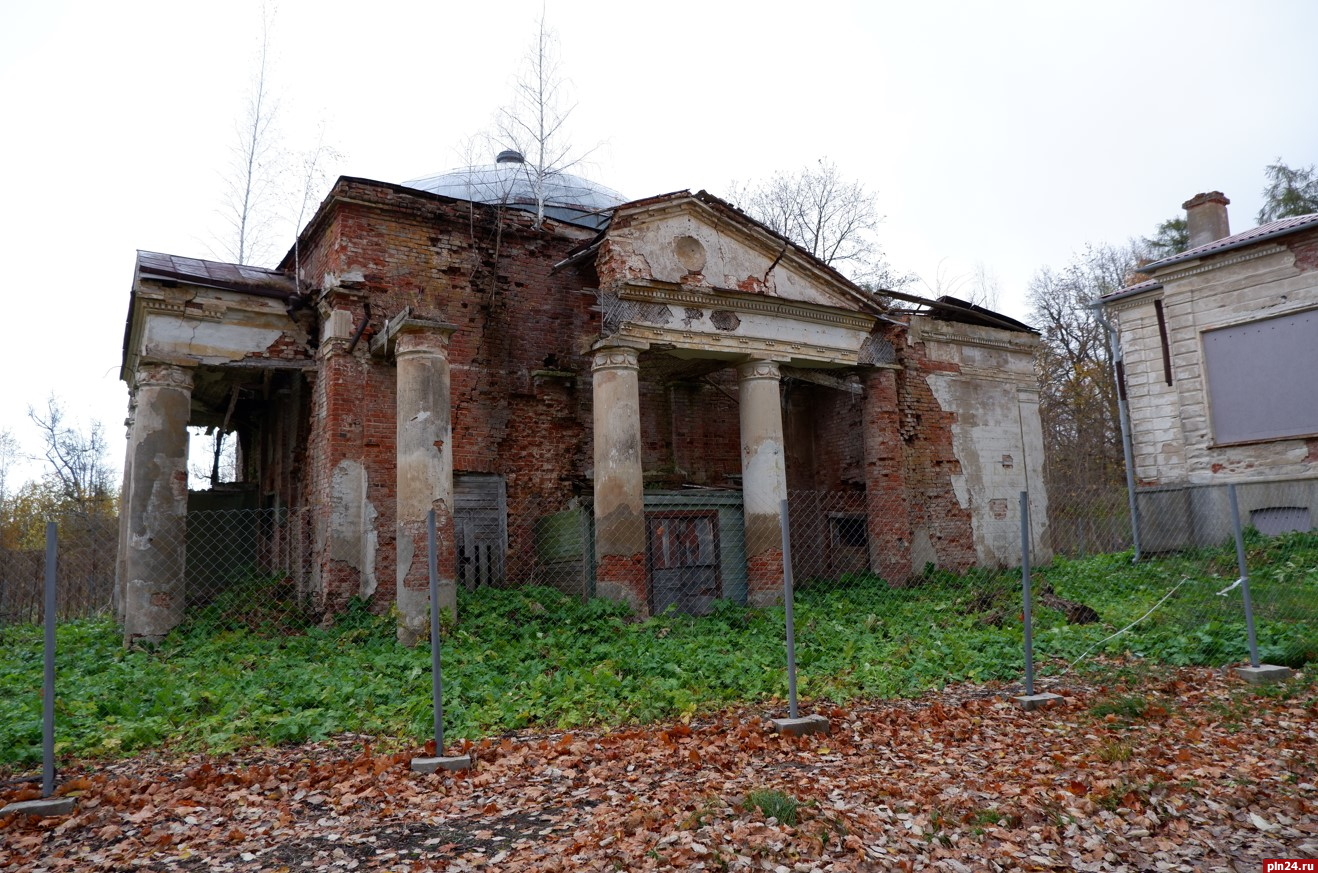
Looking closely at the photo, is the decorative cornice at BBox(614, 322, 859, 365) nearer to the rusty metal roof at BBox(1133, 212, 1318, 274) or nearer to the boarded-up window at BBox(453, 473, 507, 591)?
the boarded-up window at BBox(453, 473, 507, 591)

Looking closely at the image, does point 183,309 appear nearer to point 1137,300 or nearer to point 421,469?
point 421,469

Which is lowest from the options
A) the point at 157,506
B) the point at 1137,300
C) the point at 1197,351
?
the point at 157,506

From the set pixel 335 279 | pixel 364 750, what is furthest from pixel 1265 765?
pixel 335 279

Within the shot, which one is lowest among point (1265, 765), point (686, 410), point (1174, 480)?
→ point (1265, 765)

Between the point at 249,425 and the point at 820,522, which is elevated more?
the point at 249,425

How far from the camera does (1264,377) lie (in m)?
15.9

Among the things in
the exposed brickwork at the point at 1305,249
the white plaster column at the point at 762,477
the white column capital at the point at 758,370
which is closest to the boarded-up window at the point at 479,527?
the white plaster column at the point at 762,477

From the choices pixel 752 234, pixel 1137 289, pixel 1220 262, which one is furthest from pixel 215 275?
pixel 1220 262

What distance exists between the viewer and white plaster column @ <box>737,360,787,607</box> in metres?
13.3

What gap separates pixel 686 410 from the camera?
15469 millimetres

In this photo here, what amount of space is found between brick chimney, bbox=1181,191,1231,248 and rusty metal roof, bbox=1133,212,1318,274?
187 cm

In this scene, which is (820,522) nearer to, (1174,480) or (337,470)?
(1174,480)

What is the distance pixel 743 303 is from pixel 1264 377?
10318 mm

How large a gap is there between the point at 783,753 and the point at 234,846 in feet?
11.3
